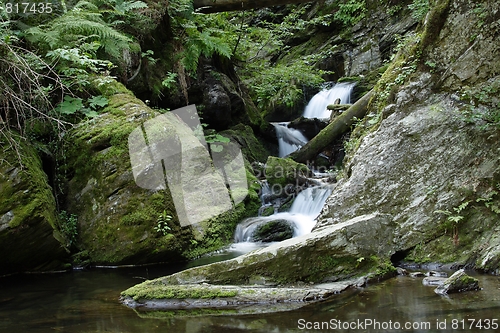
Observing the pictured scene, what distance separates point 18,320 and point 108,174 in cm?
324

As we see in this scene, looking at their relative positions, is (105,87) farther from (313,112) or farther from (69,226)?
(313,112)

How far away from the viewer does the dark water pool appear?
3428 millimetres

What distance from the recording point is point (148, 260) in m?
6.68

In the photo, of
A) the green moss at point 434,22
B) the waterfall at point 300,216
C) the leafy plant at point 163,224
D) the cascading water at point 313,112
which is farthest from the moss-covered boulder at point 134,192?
the cascading water at point 313,112

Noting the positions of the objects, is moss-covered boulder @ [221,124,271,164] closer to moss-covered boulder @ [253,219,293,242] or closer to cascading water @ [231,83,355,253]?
cascading water @ [231,83,355,253]

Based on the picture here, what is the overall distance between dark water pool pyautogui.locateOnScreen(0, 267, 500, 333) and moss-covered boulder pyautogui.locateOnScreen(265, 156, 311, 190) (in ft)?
17.8

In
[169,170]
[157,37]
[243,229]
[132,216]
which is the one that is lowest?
[243,229]

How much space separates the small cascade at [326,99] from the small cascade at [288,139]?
1.57 m

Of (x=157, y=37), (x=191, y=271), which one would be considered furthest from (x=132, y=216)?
(x=157, y=37)

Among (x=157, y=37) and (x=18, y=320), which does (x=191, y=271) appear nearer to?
(x=18, y=320)

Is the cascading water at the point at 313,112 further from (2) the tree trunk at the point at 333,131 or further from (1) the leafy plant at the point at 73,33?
(1) the leafy plant at the point at 73,33

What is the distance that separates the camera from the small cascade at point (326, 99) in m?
15.4

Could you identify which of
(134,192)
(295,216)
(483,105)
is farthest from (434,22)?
(134,192)

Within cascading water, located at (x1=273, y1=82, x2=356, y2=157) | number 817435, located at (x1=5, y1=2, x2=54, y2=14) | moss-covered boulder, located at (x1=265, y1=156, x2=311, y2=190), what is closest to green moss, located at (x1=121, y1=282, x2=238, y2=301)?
number 817435, located at (x1=5, y1=2, x2=54, y2=14)
